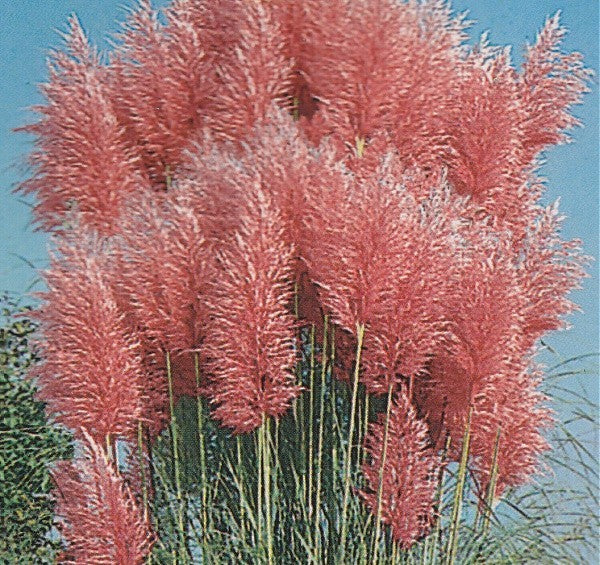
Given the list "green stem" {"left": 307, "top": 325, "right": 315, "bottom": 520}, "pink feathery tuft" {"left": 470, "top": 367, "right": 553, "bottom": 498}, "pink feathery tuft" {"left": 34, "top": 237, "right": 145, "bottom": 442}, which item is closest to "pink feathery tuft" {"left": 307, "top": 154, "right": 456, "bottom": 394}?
"green stem" {"left": 307, "top": 325, "right": 315, "bottom": 520}

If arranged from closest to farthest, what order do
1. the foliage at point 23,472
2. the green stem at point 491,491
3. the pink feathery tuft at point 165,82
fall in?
the green stem at point 491,491
the pink feathery tuft at point 165,82
the foliage at point 23,472

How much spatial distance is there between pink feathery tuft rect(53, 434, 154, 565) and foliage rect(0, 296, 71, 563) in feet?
5.69

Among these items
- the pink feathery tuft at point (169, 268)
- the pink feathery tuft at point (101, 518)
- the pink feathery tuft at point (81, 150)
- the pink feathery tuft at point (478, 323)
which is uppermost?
the pink feathery tuft at point (81, 150)

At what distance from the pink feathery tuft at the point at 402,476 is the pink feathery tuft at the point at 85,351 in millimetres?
607

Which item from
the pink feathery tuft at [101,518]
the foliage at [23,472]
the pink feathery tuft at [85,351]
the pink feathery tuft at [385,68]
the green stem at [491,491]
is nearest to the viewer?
the pink feathery tuft at [101,518]

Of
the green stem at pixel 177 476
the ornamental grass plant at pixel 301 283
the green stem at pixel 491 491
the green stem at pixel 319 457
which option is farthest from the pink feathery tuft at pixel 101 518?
the green stem at pixel 491 491

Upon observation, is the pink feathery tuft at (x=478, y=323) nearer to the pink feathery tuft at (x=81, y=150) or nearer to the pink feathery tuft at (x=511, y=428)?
the pink feathery tuft at (x=511, y=428)

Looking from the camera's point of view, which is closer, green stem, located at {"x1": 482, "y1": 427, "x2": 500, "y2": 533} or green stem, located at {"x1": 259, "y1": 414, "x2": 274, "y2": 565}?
green stem, located at {"x1": 259, "y1": 414, "x2": 274, "y2": 565}

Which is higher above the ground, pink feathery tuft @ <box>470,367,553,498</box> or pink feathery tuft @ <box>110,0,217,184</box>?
pink feathery tuft @ <box>110,0,217,184</box>

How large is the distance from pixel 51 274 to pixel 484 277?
1035 mm

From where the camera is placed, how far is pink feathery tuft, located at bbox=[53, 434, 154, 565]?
2385 mm

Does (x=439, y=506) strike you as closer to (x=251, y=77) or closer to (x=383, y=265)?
(x=383, y=265)

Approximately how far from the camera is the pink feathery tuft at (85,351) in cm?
250

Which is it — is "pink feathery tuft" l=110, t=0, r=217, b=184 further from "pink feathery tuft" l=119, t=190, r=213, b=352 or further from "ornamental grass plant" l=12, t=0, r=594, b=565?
"pink feathery tuft" l=119, t=190, r=213, b=352
